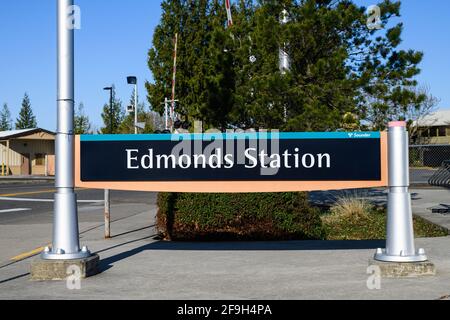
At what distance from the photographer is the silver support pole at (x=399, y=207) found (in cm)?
633

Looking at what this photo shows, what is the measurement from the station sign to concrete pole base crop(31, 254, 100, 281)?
40.3 inches

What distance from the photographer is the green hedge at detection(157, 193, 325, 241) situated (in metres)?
9.66

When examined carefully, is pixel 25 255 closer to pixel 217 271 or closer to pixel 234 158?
pixel 217 271

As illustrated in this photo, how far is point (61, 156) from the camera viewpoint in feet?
21.7

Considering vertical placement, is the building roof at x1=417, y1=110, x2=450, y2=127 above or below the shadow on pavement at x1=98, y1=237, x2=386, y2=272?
above

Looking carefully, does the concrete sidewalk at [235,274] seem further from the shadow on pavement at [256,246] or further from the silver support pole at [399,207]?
the silver support pole at [399,207]

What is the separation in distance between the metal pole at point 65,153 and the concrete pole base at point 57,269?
13cm

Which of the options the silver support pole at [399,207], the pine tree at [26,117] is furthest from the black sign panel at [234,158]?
the pine tree at [26,117]

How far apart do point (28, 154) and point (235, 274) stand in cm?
4542

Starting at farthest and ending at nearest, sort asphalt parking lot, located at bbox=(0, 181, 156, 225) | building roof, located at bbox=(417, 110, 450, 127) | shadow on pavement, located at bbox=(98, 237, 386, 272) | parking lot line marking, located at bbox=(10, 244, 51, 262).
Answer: building roof, located at bbox=(417, 110, 450, 127) < asphalt parking lot, located at bbox=(0, 181, 156, 225) < shadow on pavement, located at bbox=(98, 237, 386, 272) < parking lot line marking, located at bbox=(10, 244, 51, 262)

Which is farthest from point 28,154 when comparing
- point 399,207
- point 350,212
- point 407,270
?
point 407,270

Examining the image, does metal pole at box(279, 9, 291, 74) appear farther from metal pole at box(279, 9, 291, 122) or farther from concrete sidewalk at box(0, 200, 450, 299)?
concrete sidewalk at box(0, 200, 450, 299)

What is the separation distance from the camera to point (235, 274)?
6.58m

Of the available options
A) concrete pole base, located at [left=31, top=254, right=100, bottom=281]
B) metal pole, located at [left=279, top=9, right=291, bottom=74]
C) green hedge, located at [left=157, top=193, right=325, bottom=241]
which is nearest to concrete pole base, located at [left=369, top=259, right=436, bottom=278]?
concrete pole base, located at [left=31, top=254, right=100, bottom=281]
